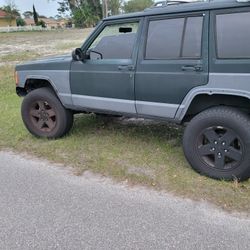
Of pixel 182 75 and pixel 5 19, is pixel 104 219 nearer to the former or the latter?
pixel 182 75

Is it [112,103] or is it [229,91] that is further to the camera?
[112,103]

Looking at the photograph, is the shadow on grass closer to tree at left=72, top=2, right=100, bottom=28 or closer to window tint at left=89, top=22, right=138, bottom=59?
window tint at left=89, top=22, right=138, bottom=59

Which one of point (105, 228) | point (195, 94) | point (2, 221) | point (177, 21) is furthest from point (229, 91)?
point (2, 221)

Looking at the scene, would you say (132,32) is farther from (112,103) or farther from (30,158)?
(30,158)

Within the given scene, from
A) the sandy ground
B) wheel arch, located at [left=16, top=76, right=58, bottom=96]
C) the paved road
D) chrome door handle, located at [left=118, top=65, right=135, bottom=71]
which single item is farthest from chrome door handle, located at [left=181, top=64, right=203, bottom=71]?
the sandy ground

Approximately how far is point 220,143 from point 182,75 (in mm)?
818

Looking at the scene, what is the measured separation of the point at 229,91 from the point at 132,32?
1458 millimetres

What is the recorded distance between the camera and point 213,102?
4.02 meters

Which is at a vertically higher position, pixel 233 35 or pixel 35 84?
pixel 233 35

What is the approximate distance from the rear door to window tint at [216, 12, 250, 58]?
0.47 ft

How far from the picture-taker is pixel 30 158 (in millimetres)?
4891

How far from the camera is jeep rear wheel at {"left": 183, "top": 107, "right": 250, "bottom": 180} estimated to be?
373cm

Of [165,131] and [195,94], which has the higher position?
[195,94]

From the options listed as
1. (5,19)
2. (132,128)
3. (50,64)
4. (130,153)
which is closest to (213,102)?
(130,153)
